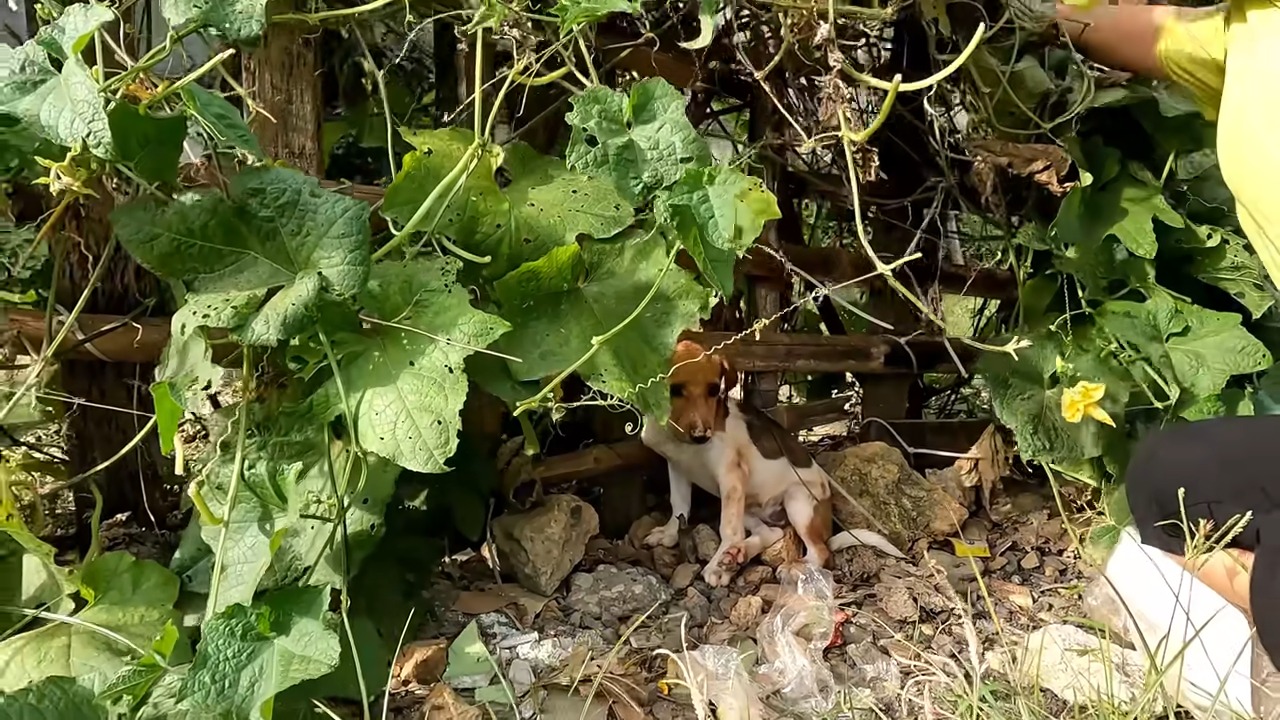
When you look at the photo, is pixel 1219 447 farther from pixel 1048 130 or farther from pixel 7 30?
pixel 7 30

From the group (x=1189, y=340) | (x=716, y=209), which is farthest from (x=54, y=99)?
(x=1189, y=340)

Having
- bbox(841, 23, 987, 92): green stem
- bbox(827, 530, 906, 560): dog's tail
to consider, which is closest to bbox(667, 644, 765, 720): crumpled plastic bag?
bbox(827, 530, 906, 560): dog's tail

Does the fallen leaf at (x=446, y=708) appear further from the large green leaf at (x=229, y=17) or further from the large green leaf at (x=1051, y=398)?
the large green leaf at (x=1051, y=398)

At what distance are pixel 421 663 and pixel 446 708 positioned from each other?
0.26 ft

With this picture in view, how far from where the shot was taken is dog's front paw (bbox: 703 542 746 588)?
1.33 meters

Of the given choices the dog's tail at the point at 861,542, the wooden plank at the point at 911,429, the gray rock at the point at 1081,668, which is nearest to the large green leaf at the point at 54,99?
the gray rock at the point at 1081,668

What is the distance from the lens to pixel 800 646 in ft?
3.71

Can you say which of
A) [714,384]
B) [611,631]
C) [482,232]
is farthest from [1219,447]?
[482,232]

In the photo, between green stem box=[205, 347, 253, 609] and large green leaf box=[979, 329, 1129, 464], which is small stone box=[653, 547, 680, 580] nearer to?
large green leaf box=[979, 329, 1129, 464]

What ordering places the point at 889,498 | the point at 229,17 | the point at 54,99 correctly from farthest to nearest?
the point at 889,498
the point at 229,17
the point at 54,99

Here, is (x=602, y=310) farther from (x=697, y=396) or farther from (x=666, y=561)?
(x=666, y=561)

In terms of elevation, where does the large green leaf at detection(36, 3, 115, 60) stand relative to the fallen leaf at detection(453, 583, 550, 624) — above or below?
above

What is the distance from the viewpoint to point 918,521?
61.6 inches

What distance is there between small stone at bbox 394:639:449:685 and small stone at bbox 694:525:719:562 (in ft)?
1.67
